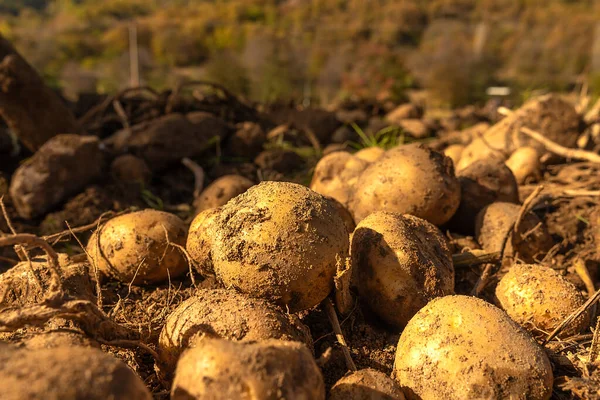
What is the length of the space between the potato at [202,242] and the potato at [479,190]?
65.2 inches

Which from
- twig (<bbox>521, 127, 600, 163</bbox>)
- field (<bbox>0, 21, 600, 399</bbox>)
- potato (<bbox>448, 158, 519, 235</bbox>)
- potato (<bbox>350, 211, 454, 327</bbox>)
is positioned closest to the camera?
field (<bbox>0, 21, 600, 399</bbox>)

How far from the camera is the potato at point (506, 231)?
275cm

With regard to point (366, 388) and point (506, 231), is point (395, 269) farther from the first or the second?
point (506, 231)

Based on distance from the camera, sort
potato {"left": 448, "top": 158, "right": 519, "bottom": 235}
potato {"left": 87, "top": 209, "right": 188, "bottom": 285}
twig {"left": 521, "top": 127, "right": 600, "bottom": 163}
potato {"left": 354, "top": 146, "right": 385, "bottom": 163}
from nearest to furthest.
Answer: potato {"left": 87, "top": 209, "right": 188, "bottom": 285}
potato {"left": 448, "top": 158, "right": 519, "bottom": 235}
potato {"left": 354, "top": 146, "right": 385, "bottom": 163}
twig {"left": 521, "top": 127, "right": 600, "bottom": 163}

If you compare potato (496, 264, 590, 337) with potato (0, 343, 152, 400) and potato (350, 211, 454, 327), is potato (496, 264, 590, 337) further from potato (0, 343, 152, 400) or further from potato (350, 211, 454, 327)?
potato (0, 343, 152, 400)

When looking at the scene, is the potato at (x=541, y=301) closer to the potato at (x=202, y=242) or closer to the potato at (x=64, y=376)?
the potato at (x=202, y=242)

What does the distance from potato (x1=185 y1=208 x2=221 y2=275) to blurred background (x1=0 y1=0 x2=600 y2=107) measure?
5480mm

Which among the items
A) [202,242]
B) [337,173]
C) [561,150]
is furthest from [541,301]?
[561,150]

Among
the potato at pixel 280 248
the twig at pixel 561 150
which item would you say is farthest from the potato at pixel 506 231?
the twig at pixel 561 150

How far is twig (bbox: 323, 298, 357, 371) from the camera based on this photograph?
1811mm

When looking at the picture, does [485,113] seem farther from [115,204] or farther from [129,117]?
[115,204]

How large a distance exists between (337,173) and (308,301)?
A: 1621 mm

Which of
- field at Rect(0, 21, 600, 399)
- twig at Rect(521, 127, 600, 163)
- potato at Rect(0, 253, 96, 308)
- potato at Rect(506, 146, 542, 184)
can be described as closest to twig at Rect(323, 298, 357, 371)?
field at Rect(0, 21, 600, 399)

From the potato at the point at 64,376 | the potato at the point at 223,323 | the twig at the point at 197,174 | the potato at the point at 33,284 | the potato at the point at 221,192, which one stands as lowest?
the twig at the point at 197,174
